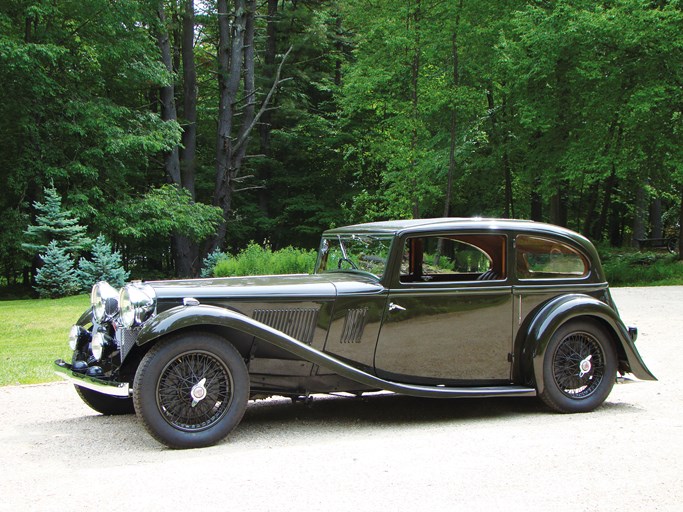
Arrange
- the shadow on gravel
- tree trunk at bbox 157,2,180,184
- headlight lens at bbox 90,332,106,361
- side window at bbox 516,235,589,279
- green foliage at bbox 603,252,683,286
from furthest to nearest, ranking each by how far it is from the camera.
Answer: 1. tree trunk at bbox 157,2,180,184
2. green foliage at bbox 603,252,683,286
3. side window at bbox 516,235,589,279
4. headlight lens at bbox 90,332,106,361
5. the shadow on gravel

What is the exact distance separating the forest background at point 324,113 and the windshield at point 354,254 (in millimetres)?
13586

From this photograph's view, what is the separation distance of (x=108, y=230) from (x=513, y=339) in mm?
Result: 16512

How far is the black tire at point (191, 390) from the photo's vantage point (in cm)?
448

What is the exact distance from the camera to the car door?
5312 mm

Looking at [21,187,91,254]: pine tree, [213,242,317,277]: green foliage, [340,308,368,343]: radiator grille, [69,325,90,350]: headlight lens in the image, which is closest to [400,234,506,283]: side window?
[340,308,368,343]: radiator grille

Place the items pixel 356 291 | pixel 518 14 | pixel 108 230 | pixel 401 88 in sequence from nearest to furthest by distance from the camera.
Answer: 1. pixel 356 291
2. pixel 108 230
3. pixel 518 14
4. pixel 401 88

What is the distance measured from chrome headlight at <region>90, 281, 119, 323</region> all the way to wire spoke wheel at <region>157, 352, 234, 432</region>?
2.94 feet

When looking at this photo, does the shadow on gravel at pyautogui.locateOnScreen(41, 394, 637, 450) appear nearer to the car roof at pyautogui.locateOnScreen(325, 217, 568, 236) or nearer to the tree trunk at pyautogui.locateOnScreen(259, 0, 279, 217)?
the car roof at pyautogui.locateOnScreen(325, 217, 568, 236)

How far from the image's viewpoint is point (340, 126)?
27875mm

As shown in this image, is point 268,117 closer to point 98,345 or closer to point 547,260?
point 547,260

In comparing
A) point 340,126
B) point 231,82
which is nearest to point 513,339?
point 231,82

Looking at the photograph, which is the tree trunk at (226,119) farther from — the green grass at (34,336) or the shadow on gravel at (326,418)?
the shadow on gravel at (326,418)

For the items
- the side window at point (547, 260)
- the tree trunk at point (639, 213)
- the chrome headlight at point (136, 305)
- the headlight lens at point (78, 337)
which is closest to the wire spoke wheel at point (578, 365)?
the side window at point (547, 260)

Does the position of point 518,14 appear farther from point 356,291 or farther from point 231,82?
point 356,291
